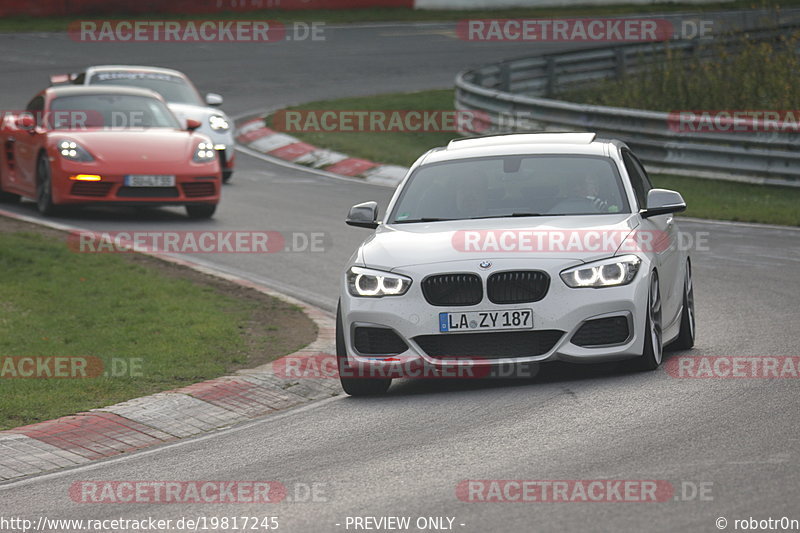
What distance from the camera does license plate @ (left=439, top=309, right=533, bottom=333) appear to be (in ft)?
27.5

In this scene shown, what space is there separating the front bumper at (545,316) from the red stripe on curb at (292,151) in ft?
51.4

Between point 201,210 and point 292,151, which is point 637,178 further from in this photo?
point 292,151

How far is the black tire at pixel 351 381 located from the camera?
8.84 metres

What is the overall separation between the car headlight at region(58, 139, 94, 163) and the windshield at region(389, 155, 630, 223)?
7.96 m

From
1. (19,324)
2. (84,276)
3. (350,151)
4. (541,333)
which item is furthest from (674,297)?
(350,151)

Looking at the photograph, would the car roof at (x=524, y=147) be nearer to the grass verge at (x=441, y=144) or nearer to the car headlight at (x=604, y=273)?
the car headlight at (x=604, y=273)

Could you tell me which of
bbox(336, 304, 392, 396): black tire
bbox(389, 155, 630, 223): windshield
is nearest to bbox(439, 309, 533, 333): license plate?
bbox(336, 304, 392, 396): black tire

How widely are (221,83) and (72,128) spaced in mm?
14571

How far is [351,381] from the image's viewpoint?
8891 millimetres

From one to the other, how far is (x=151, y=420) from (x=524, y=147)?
3.23 metres

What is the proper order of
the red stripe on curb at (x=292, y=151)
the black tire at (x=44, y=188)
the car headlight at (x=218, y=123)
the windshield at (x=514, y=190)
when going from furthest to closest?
the red stripe on curb at (x=292, y=151) < the car headlight at (x=218, y=123) < the black tire at (x=44, y=188) < the windshield at (x=514, y=190)

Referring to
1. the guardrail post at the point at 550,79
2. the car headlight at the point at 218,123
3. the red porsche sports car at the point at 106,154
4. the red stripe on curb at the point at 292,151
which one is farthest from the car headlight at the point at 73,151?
the guardrail post at the point at 550,79

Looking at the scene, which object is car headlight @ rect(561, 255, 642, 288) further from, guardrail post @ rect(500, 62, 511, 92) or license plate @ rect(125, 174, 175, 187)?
guardrail post @ rect(500, 62, 511, 92)

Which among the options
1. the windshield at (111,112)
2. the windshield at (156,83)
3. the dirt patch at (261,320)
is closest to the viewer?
the dirt patch at (261,320)
